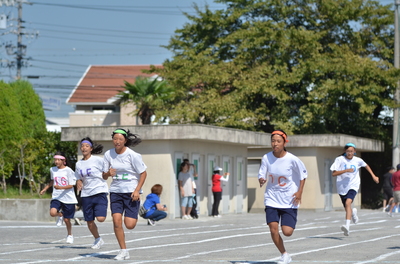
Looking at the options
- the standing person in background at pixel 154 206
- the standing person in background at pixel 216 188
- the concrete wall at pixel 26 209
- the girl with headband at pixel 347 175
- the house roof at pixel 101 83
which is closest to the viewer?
the girl with headband at pixel 347 175

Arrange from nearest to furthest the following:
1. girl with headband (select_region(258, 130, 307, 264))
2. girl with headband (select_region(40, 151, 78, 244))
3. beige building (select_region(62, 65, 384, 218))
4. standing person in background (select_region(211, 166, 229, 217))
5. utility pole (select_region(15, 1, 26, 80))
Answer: girl with headband (select_region(258, 130, 307, 264))
girl with headband (select_region(40, 151, 78, 244))
beige building (select_region(62, 65, 384, 218))
standing person in background (select_region(211, 166, 229, 217))
utility pole (select_region(15, 1, 26, 80))

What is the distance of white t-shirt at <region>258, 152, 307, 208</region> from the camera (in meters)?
9.74

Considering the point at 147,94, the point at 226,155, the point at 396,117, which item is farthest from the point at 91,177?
the point at 147,94

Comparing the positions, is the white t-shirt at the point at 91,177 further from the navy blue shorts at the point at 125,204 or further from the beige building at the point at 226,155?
the beige building at the point at 226,155

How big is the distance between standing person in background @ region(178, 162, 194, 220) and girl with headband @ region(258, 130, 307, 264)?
13.6m

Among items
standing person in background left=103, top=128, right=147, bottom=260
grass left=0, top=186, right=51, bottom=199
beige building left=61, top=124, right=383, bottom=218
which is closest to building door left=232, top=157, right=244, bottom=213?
beige building left=61, top=124, right=383, bottom=218

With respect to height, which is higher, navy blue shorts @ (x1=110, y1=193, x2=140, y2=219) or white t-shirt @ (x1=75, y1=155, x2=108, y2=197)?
white t-shirt @ (x1=75, y1=155, x2=108, y2=197)

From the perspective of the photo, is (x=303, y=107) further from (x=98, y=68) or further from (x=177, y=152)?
(x=98, y=68)

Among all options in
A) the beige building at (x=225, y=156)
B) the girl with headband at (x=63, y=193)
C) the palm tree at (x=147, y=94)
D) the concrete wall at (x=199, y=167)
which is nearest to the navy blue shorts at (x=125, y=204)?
the girl with headband at (x=63, y=193)

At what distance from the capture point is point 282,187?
9.78 meters

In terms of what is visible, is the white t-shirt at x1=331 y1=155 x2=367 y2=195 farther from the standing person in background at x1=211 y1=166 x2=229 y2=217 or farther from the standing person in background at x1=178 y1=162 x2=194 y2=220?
the standing person in background at x1=211 y1=166 x2=229 y2=217

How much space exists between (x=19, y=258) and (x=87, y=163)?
6.93 feet

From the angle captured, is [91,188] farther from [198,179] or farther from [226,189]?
[226,189]

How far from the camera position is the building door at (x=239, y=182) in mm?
28891
